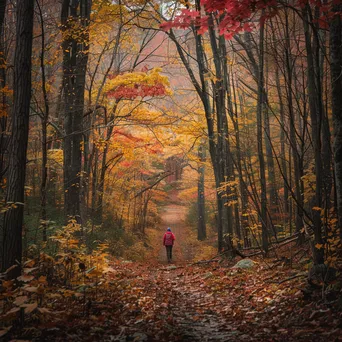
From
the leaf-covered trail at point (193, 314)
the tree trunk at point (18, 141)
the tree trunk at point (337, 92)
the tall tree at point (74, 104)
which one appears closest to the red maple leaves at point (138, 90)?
the tall tree at point (74, 104)

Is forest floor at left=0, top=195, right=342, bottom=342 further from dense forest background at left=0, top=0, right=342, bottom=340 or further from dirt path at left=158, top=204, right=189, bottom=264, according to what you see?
dirt path at left=158, top=204, right=189, bottom=264

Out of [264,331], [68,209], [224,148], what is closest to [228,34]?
[264,331]

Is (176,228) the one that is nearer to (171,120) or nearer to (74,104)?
(171,120)

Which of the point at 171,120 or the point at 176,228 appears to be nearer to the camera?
the point at 171,120

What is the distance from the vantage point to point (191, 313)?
17.9 ft

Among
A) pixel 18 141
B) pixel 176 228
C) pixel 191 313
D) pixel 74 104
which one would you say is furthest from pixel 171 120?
pixel 176 228

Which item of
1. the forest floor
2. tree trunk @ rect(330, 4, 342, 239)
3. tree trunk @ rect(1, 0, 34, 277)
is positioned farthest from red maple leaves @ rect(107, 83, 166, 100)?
tree trunk @ rect(330, 4, 342, 239)

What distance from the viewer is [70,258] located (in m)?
5.28

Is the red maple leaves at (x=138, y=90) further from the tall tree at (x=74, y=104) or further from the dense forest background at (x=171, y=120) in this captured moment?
the tall tree at (x=74, y=104)

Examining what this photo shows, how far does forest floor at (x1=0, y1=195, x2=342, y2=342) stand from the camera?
12.4ft

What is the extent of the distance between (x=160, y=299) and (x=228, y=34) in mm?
4843

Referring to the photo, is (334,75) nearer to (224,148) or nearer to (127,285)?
(127,285)

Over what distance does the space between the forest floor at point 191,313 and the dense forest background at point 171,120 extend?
2.24 feet

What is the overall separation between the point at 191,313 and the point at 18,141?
3.96 meters
